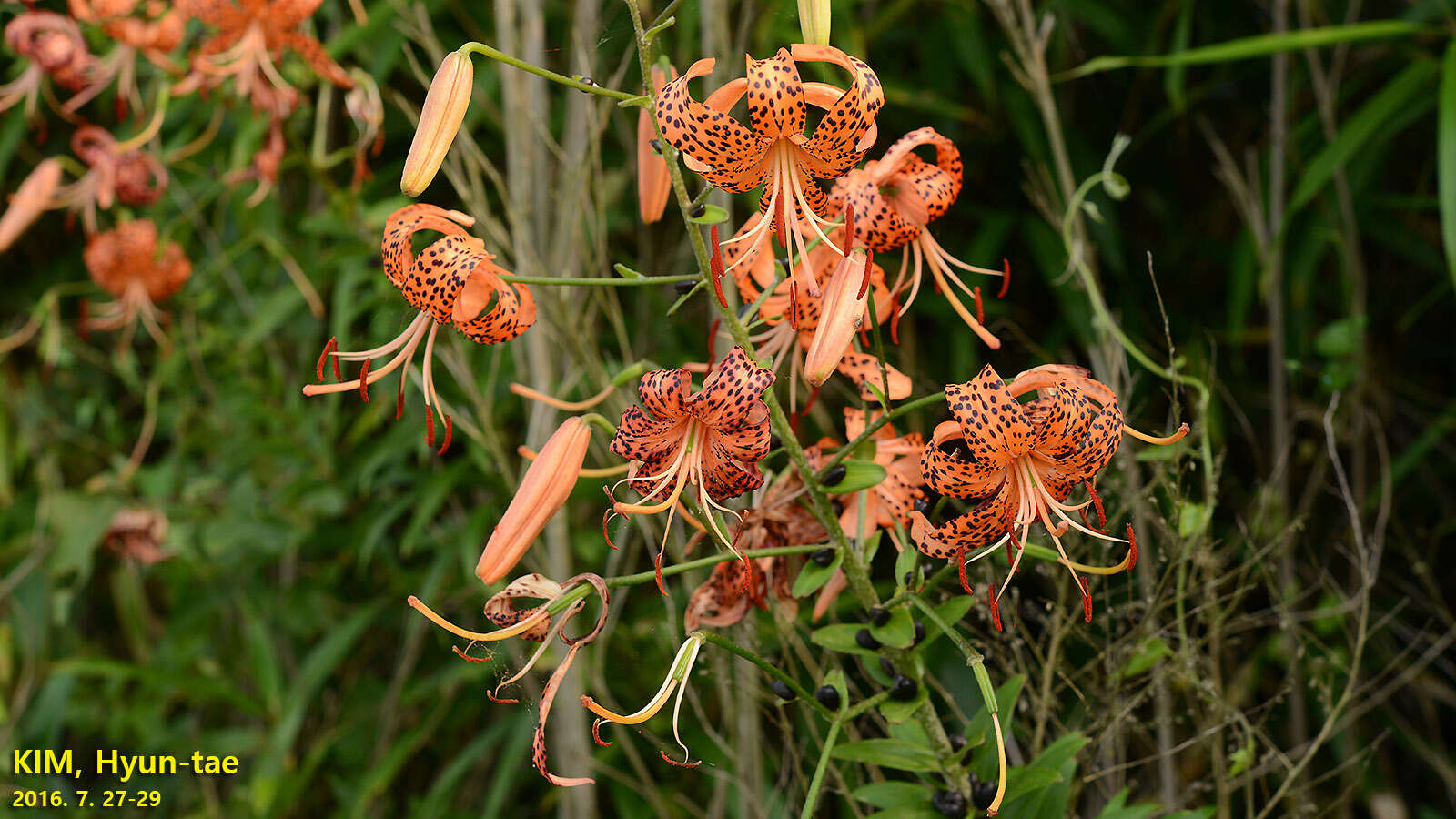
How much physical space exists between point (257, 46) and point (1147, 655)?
997 millimetres

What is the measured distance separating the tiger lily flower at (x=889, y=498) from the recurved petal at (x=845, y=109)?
0.53ft

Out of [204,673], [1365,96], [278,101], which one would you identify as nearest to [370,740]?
[204,673]

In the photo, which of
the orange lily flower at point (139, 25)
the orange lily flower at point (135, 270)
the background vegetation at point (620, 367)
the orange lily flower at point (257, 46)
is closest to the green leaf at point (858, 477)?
the background vegetation at point (620, 367)

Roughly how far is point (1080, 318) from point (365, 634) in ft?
3.15

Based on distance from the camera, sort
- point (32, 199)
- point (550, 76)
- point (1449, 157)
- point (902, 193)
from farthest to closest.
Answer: point (32, 199)
point (1449, 157)
point (902, 193)
point (550, 76)

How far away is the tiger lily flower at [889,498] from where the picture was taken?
523mm

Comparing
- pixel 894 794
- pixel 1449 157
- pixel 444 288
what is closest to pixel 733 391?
pixel 444 288

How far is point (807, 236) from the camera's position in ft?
1.71

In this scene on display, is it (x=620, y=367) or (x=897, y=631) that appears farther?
(x=620, y=367)

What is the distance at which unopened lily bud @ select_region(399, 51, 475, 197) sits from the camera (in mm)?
412

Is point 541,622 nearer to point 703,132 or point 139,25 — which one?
point 703,132

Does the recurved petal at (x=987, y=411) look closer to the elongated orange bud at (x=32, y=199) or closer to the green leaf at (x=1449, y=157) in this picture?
the green leaf at (x=1449, y=157)

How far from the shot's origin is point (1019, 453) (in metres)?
0.41

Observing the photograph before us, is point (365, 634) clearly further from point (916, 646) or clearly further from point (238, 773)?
point (916, 646)
